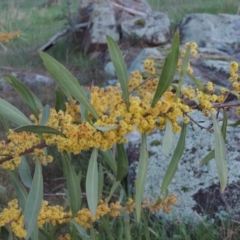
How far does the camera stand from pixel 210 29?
4.73m

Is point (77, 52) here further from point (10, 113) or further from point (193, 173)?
point (10, 113)

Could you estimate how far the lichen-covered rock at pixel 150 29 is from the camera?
500cm

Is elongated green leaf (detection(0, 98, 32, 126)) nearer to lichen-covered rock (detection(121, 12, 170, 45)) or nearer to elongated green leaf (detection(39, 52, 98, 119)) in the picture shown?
elongated green leaf (detection(39, 52, 98, 119))

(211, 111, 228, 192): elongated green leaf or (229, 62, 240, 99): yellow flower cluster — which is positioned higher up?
(229, 62, 240, 99): yellow flower cluster

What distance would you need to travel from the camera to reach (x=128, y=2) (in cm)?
666

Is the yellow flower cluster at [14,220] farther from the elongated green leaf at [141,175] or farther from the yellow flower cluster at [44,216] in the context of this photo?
the elongated green leaf at [141,175]

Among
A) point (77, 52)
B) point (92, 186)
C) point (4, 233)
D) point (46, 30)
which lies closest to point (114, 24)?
point (77, 52)

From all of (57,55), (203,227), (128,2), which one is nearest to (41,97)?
(57,55)

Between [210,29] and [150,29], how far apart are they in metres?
0.68

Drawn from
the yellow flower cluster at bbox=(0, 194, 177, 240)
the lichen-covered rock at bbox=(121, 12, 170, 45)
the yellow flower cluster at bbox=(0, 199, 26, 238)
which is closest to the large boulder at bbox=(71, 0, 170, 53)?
the lichen-covered rock at bbox=(121, 12, 170, 45)

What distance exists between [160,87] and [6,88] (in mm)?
3941

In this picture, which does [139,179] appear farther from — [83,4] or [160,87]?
[83,4]

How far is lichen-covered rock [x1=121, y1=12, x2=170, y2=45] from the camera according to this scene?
5.00m

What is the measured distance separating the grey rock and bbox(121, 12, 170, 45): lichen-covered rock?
0.63 feet
